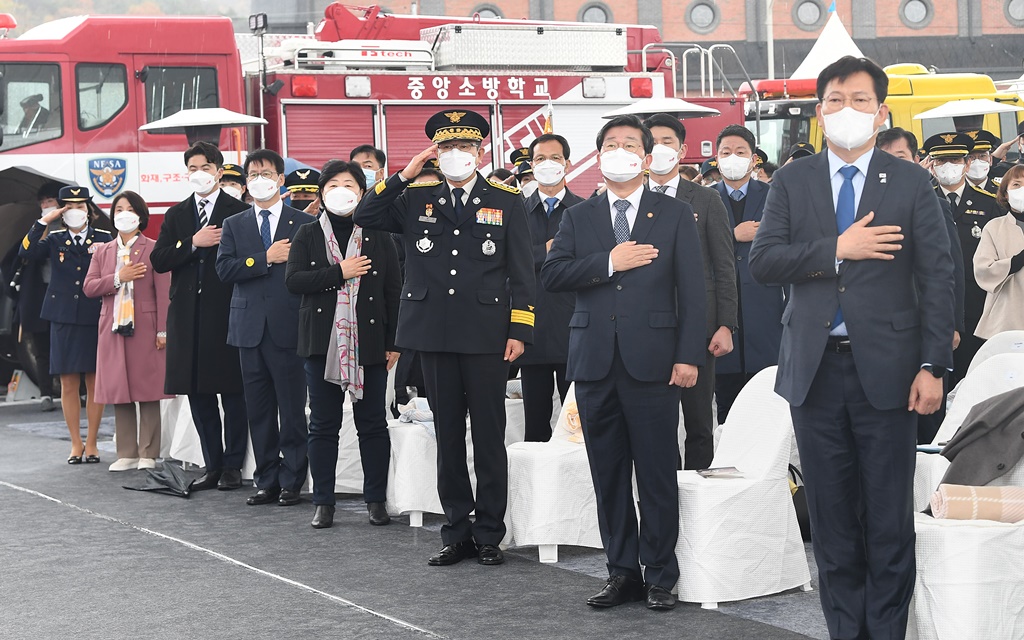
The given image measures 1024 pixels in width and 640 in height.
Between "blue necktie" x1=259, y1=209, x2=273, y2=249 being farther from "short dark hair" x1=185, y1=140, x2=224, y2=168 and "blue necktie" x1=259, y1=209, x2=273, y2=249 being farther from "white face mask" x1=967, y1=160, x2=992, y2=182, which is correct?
"white face mask" x1=967, y1=160, x2=992, y2=182

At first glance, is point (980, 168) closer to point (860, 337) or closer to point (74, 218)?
point (860, 337)

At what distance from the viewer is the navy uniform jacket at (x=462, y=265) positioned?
6844 mm

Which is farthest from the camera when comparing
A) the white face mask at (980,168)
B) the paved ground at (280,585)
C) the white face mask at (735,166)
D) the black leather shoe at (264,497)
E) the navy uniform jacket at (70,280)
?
the navy uniform jacket at (70,280)

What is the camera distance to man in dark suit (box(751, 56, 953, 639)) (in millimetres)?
4816

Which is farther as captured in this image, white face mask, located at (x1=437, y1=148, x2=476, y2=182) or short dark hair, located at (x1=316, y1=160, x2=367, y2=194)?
short dark hair, located at (x1=316, y1=160, x2=367, y2=194)

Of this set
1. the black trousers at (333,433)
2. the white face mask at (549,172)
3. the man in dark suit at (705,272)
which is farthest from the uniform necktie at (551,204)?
the black trousers at (333,433)

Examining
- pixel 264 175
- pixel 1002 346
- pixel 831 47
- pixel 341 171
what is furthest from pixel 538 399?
pixel 831 47

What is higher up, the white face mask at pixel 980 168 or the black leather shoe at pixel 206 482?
the white face mask at pixel 980 168

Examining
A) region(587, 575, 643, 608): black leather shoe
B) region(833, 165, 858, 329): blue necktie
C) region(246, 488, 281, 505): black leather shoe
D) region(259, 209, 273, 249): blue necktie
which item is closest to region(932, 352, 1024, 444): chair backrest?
region(833, 165, 858, 329): blue necktie

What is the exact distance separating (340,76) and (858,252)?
32.5 ft

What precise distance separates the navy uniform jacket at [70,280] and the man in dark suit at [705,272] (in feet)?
15.3

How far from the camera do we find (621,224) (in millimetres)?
6098

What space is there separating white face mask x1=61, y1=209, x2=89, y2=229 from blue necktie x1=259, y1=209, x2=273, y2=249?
114 inches

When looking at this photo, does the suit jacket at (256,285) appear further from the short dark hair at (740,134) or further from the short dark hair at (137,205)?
the short dark hair at (740,134)
